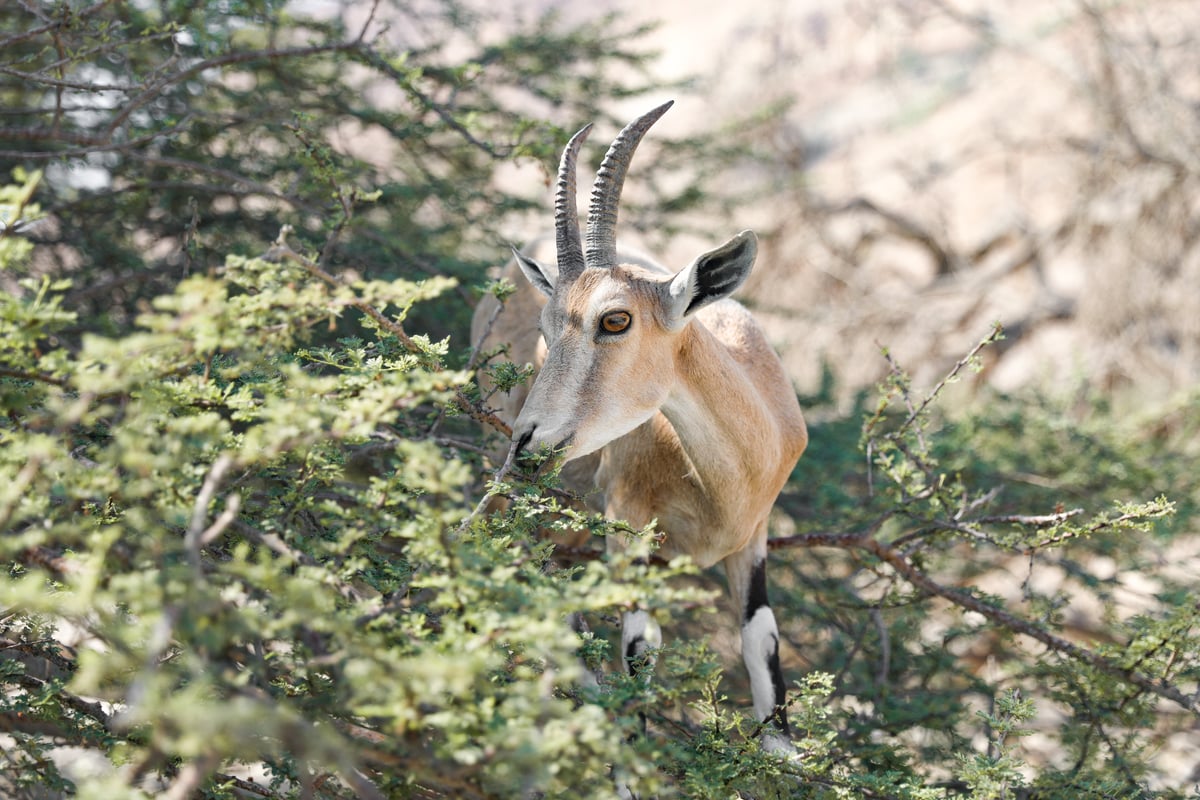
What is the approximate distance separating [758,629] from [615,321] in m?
1.78

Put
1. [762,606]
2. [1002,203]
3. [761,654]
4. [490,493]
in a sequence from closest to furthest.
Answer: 1. [490,493]
2. [761,654]
3. [762,606]
4. [1002,203]

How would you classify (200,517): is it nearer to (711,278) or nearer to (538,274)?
(711,278)

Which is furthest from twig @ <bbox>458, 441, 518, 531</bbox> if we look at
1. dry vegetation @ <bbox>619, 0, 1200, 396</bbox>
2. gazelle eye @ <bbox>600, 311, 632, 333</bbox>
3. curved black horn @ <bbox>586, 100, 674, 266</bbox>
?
dry vegetation @ <bbox>619, 0, 1200, 396</bbox>

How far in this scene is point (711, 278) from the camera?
4133 millimetres

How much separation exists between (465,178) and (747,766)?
616cm

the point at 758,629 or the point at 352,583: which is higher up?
the point at 352,583

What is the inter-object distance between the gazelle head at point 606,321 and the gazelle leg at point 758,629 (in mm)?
1251

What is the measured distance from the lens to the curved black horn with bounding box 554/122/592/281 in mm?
4129

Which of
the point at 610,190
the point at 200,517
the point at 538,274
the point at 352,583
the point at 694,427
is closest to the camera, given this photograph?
the point at 200,517

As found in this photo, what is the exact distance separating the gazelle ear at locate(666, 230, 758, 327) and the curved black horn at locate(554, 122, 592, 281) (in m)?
0.41

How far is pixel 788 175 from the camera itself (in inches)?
617

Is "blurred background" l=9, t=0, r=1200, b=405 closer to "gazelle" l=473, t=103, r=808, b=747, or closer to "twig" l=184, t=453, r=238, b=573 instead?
"gazelle" l=473, t=103, r=808, b=747

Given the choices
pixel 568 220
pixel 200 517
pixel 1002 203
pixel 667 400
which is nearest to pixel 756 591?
pixel 667 400

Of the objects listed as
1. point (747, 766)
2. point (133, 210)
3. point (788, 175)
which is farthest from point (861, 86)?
point (747, 766)
